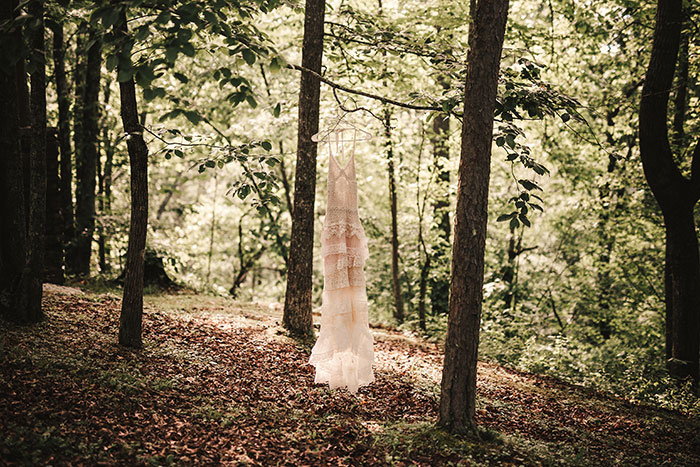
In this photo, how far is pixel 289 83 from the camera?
12.7 meters

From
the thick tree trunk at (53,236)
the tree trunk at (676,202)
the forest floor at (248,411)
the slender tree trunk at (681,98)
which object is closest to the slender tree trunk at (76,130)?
the thick tree trunk at (53,236)

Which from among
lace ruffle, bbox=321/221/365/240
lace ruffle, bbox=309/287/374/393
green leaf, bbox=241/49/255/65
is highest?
green leaf, bbox=241/49/255/65

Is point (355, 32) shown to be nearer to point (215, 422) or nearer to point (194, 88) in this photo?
point (215, 422)

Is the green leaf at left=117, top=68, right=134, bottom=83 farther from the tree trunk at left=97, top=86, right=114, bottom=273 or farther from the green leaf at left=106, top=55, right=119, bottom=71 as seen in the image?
the tree trunk at left=97, top=86, right=114, bottom=273

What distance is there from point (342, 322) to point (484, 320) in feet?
27.3

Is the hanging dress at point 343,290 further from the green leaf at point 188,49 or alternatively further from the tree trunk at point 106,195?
the tree trunk at point 106,195

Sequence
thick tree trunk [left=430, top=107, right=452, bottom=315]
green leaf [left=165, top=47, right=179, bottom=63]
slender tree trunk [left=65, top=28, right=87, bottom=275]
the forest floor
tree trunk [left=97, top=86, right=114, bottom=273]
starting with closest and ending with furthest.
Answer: green leaf [left=165, top=47, right=179, bottom=63] < the forest floor < slender tree trunk [left=65, top=28, right=87, bottom=275] < thick tree trunk [left=430, top=107, right=452, bottom=315] < tree trunk [left=97, top=86, right=114, bottom=273]

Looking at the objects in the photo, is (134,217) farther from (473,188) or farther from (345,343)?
(473,188)

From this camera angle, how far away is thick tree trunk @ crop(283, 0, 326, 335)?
28.3 feet

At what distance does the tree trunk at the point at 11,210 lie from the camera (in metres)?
6.41

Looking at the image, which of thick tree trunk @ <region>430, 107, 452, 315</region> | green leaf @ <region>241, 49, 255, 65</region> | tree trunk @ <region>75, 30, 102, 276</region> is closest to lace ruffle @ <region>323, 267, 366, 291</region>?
green leaf @ <region>241, 49, 255, 65</region>

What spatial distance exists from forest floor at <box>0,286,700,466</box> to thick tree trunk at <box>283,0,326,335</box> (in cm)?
58

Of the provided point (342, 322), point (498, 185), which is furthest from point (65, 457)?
point (498, 185)

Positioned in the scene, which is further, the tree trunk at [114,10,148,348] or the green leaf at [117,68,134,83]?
the tree trunk at [114,10,148,348]
